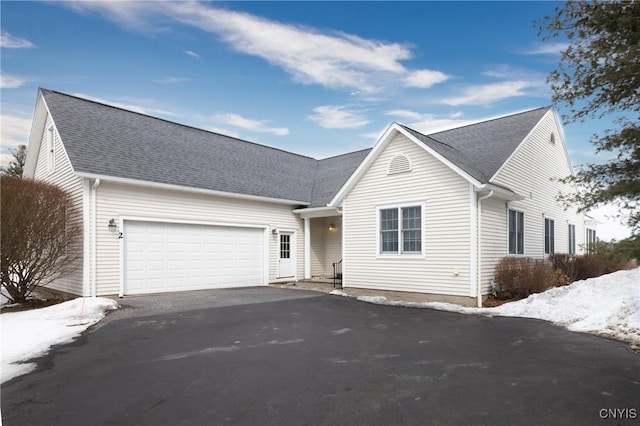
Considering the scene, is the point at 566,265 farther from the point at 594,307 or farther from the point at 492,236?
the point at 594,307

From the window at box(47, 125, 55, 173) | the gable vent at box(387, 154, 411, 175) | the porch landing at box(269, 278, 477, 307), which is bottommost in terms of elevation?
the porch landing at box(269, 278, 477, 307)

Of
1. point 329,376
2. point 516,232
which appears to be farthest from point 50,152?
point 516,232

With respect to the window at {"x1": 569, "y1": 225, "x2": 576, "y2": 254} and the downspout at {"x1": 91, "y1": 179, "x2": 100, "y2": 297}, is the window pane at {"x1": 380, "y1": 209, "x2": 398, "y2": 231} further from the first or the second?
the window at {"x1": 569, "y1": 225, "x2": 576, "y2": 254}

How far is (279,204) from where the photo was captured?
1719cm

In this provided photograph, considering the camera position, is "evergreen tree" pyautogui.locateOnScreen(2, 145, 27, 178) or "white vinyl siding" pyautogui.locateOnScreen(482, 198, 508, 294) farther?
"evergreen tree" pyautogui.locateOnScreen(2, 145, 27, 178)

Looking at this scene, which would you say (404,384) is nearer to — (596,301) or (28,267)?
(596,301)

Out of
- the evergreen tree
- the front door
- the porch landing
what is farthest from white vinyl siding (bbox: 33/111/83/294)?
the evergreen tree

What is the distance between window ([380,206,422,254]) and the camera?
12.5 meters

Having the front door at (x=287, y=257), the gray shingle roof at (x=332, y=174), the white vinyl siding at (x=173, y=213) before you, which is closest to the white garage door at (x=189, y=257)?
the white vinyl siding at (x=173, y=213)

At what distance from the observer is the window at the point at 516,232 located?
43.7 feet

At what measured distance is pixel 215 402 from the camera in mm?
4207

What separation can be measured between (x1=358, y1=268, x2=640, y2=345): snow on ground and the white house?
127 cm

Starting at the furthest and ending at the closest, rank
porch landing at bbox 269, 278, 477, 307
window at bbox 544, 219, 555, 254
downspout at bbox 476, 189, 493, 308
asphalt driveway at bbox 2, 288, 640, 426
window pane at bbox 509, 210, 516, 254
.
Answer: window at bbox 544, 219, 555, 254 < window pane at bbox 509, 210, 516, 254 < porch landing at bbox 269, 278, 477, 307 < downspout at bbox 476, 189, 493, 308 < asphalt driveway at bbox 2, 288, 640, 426

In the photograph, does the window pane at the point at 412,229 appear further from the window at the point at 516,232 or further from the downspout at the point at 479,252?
the window at the point at 516,232
